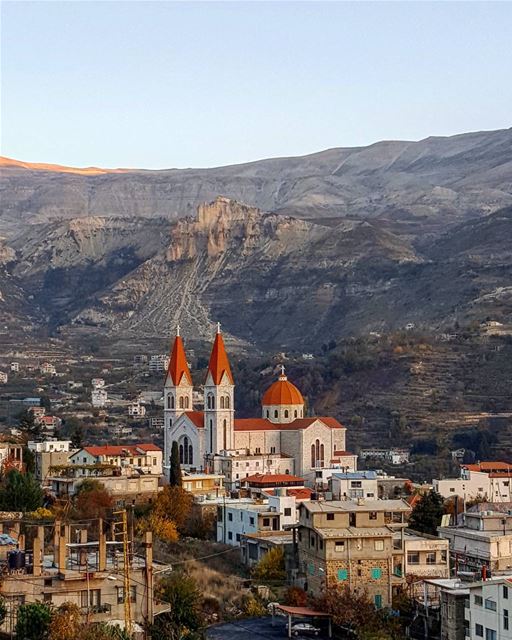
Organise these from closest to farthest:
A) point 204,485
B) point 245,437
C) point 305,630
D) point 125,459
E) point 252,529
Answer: point 305,630
point 252,529
point 204,485
point 125,459
point 245,437

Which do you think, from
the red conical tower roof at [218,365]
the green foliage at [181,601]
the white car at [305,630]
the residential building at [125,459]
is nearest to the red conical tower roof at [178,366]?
the red conical tower roof at [218,365]

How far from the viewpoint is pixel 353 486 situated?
7094 centimetres

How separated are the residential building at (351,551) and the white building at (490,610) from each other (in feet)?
18.5

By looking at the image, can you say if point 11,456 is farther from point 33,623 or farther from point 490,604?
point 490,604

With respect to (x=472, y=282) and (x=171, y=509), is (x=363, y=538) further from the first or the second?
(x=472, y=282)

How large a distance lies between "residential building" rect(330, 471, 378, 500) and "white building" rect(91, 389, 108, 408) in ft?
210

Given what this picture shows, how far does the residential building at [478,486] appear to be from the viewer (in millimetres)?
76875

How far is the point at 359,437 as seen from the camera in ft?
388

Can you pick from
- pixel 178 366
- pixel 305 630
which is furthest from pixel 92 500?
pixel 178 366

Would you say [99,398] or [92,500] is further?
[99,398]

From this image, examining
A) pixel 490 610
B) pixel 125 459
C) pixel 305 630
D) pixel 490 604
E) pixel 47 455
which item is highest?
pixel 47 455

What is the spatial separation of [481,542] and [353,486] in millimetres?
20088

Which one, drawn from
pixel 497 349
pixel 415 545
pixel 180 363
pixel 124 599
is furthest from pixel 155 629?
pixel 497 349

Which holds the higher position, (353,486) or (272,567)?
(353,486)
